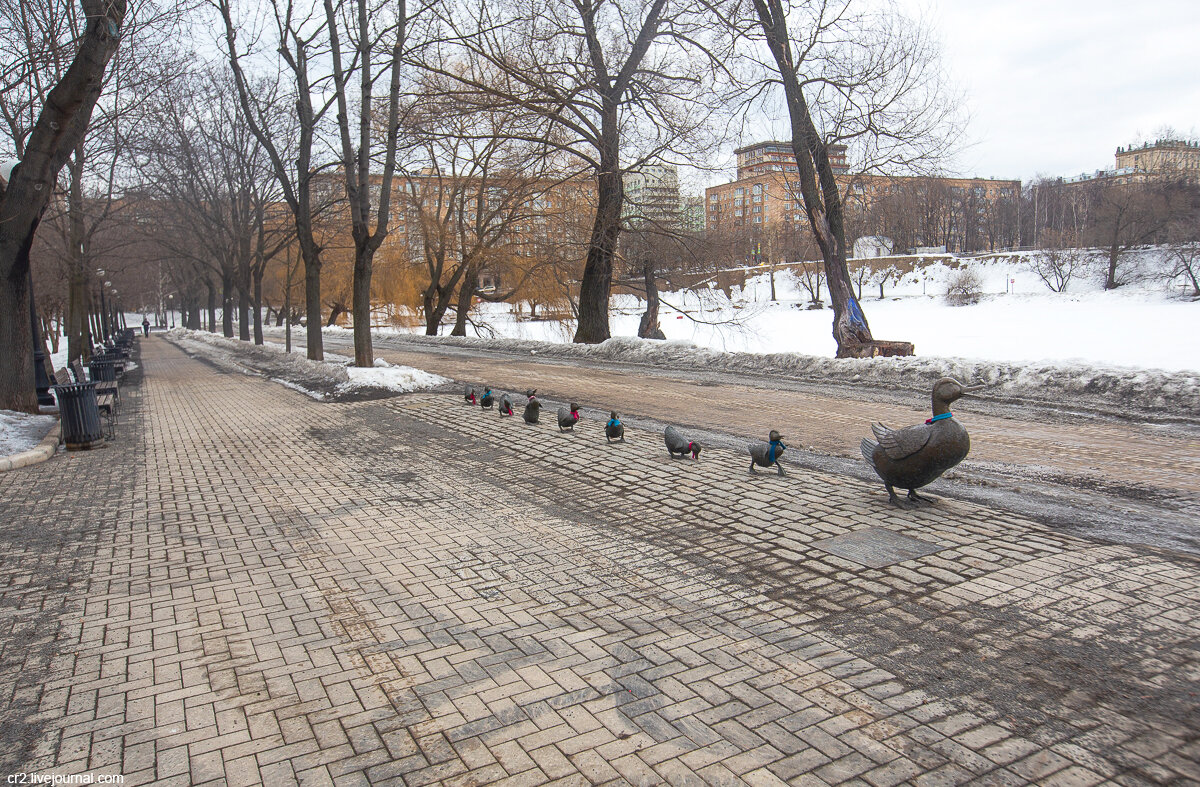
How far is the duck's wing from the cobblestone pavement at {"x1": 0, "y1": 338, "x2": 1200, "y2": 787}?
0.51m

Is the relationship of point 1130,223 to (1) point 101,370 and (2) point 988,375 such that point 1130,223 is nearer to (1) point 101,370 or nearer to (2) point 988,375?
(2) point 988,375

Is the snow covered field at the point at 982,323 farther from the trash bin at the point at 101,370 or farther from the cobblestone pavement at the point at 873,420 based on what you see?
the trash bin at the point at 101,370

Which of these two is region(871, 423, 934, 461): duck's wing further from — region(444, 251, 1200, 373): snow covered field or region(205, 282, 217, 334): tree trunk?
region(205, 282, 217, 334): tree trunk

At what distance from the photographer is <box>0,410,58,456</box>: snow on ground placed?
960 cm

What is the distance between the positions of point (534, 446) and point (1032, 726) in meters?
6.62

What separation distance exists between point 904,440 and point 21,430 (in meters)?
12.0

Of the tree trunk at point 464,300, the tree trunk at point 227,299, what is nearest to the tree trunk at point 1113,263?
the tree trunk at point 464,300

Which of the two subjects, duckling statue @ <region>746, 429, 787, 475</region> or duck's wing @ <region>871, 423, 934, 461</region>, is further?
duckling statue @ <region>746, 429, 787, 475</region>

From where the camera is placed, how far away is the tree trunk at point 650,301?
26177 mm

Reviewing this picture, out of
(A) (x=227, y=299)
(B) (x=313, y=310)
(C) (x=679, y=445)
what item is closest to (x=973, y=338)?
(B) (x=313, y=310)

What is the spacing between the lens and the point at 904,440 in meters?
5.75

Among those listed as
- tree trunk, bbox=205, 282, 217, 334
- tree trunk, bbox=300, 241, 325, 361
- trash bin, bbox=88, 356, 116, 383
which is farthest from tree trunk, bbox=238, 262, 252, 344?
trash bin, bbox=88, 356, 116, 383

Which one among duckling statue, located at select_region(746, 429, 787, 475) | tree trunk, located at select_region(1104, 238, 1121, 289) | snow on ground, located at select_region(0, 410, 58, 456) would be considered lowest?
snow on ground, located at select_region(0, 410, 58, 456)

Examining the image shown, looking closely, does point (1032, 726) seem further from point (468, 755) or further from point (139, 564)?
point (139, 564)
